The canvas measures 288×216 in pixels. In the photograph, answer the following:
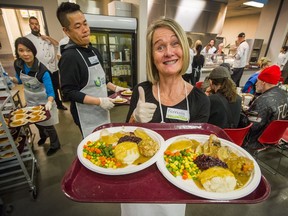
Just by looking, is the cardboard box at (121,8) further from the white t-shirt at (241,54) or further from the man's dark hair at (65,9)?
the white t-shirt at (241,54)

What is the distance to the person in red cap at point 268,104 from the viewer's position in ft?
6.56

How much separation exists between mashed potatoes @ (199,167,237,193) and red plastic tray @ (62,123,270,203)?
0.18 ft

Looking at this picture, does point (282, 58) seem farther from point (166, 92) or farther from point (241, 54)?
point (166, 92)

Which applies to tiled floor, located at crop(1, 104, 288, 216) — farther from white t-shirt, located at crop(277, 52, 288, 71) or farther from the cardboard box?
white t-shirt, located at crop(277, 52, 288, 71)

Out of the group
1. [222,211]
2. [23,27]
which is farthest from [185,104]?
[23,27]

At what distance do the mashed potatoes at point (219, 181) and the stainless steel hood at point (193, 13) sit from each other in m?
5.24

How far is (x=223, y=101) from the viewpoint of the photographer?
1767 mm

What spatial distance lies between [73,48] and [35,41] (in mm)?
2858

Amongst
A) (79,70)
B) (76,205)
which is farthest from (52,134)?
(79,70)

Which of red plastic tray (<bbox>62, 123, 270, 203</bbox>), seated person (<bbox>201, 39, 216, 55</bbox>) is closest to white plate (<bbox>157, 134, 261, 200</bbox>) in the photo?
red plastic tray (<bbox>62, 123, 270, 203</bbox>)

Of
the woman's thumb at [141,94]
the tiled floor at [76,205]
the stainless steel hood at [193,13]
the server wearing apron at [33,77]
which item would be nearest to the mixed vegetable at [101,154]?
the woman's thumb at [141,94]

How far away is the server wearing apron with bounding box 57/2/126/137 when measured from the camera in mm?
1448

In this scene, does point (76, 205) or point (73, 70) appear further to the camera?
point (76, 205)

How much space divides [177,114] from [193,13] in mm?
5628
